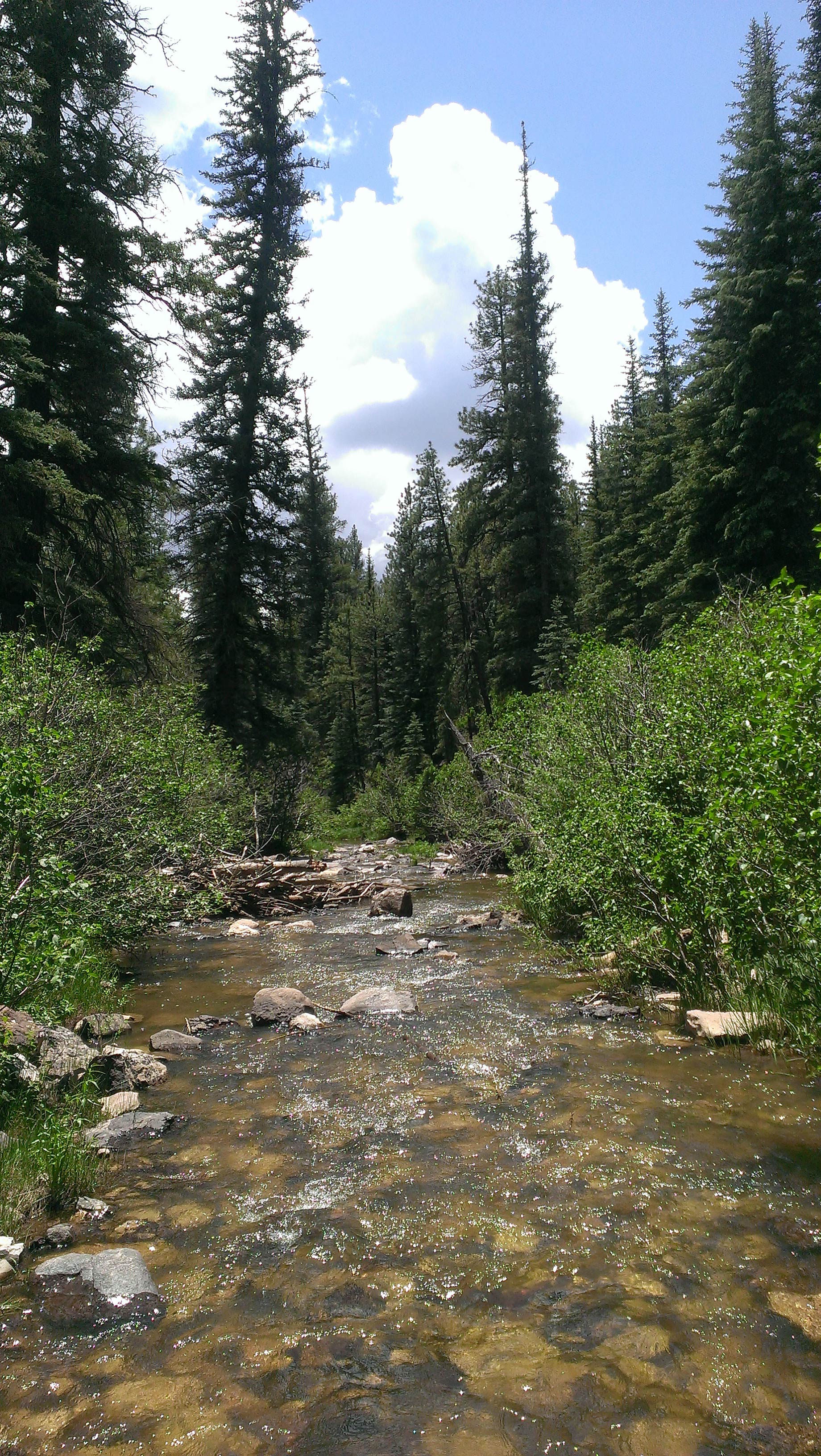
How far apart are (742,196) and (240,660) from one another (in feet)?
53.6

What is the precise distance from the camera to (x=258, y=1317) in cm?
316

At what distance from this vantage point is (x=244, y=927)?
11.9 m

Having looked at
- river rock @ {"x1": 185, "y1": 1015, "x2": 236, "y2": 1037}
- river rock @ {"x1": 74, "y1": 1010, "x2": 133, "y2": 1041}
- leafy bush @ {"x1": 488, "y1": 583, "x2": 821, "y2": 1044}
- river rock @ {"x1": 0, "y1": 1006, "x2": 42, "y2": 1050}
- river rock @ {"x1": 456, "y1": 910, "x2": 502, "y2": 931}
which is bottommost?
river rock @ {"x1": 456, "y1": 910, "x2": 502, "y2": 931}

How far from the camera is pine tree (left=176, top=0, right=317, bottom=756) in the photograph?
20.2 m

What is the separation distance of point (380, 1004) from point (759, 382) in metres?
17.1

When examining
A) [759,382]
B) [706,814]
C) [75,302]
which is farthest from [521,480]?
[706,814]

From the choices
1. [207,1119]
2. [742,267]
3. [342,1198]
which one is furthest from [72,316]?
[742,267]

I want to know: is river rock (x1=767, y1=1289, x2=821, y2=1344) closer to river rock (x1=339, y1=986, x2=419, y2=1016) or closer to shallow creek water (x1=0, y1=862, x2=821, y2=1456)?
shallow creek water (x1=0, y1=862, x2=821, y2=1456)

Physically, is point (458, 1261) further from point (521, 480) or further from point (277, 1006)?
point (521, 480)

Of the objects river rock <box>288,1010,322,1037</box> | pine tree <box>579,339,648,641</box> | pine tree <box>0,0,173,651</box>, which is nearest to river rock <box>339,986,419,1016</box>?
river rock <box>288,1010,322,1037</box>

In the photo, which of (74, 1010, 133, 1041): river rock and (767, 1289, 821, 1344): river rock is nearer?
(767, 1289, 821, 1344): river rock

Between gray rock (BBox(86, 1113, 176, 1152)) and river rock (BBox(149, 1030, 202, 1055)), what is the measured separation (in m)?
1.28

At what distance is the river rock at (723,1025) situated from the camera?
5.81 m

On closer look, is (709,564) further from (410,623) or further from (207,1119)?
(410,623)
